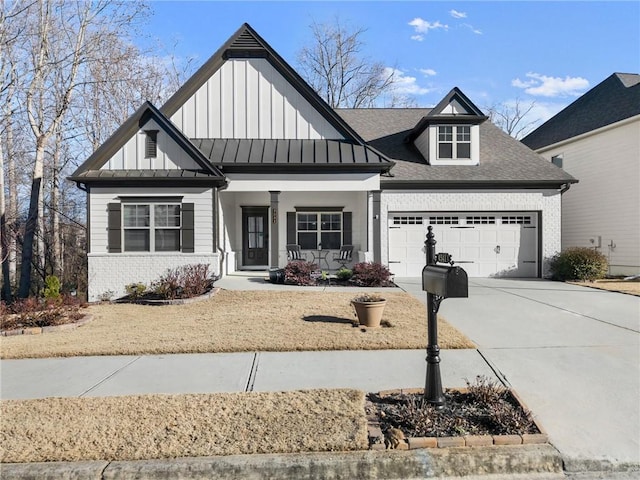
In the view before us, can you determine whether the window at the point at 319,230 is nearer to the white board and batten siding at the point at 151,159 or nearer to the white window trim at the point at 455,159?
the white window trim at the point at 455,159

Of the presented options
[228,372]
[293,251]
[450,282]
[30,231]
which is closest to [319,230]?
[293,251]

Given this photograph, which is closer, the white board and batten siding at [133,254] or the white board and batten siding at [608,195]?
the white board and batten siding at [133,254]

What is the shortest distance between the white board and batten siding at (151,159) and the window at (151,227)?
1.21m

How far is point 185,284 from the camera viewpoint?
10812mm

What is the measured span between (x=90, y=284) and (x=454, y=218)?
1233 centimetres

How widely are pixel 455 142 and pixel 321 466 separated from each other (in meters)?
14.5

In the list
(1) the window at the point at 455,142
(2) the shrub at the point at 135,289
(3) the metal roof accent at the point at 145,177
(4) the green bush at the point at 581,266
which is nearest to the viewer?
(2) the shrub at the point at 135,289

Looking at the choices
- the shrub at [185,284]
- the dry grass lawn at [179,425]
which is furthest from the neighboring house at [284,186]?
the dry grass lawn at [179,425]

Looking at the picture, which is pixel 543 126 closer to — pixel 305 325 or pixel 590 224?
pixel 590 224

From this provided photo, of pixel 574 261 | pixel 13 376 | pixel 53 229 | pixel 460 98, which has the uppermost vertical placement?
pixel 460 98

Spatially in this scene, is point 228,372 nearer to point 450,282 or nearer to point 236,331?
point 236,331

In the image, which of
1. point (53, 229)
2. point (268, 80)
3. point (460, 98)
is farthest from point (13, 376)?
point (53, 229)

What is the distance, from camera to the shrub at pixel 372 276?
12.4m

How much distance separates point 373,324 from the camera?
294 inches
